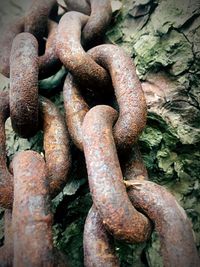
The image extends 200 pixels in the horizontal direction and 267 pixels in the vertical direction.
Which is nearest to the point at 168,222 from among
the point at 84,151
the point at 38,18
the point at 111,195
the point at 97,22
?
the point at 111,195

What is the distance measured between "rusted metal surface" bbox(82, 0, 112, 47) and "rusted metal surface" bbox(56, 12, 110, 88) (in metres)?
0.11

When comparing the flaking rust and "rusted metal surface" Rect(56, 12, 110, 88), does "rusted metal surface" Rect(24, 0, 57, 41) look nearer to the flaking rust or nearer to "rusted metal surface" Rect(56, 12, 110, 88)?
the flaking rust

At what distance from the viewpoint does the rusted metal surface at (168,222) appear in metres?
0.64

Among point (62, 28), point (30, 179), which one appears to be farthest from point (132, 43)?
point (30, 179)

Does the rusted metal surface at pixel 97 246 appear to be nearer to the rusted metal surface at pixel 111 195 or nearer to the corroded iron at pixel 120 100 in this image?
the rusted metal surface at pixel 111 195

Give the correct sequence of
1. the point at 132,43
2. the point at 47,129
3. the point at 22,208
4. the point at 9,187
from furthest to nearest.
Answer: the point at 132,43
the point at 47,129
the point at 9,187
the point at 22,208

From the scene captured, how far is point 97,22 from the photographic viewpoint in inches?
44.6

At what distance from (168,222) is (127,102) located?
0.34 m

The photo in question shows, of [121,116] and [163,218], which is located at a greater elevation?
[121,116]

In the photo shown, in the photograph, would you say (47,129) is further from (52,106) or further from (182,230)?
(182,230)

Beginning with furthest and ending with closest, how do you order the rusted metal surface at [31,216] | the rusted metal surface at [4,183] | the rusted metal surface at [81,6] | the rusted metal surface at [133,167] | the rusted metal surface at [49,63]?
the rusted metal surface at [81,6] < the rusted metal surface at [49,63] < the rusted metal surface at [133,167] < the rusted metal surface at [4,183] < the rusted metal surface at [31,216]

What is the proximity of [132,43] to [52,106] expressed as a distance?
0.44 metres

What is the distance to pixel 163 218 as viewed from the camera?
26.9 inches

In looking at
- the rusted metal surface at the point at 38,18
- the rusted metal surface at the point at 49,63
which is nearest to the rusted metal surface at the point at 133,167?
the rusted metal surface at the point at 49,63
